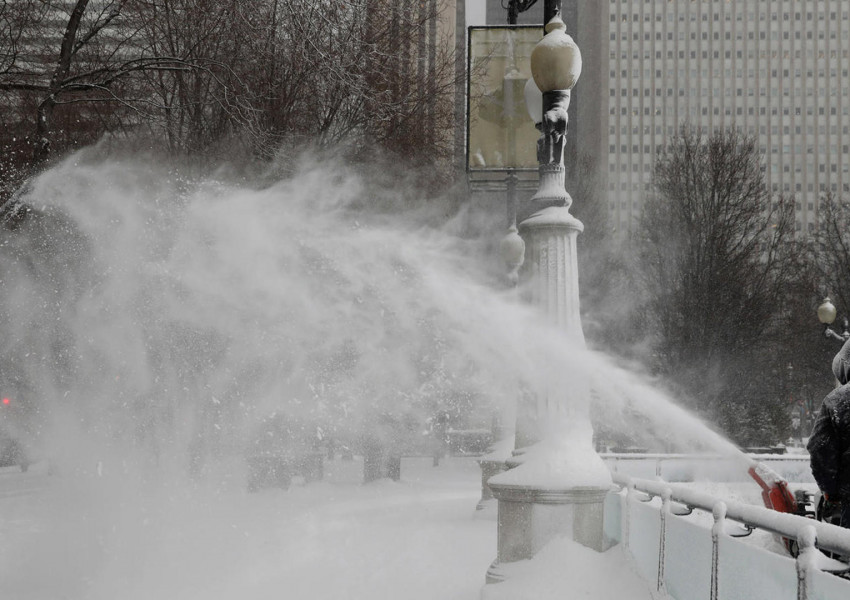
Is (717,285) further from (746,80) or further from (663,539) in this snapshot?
(746,80)

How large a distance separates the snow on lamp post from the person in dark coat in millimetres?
1727

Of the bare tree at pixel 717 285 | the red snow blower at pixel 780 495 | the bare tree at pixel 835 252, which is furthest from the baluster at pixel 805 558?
the bare tree at pixel 835 252

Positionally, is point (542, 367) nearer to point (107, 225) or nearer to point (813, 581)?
point (813, 581)

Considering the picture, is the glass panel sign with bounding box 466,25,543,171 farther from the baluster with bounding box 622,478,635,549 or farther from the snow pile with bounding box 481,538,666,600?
the snow pile with bounding box 481,538,666,600

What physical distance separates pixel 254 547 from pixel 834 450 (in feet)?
22.1

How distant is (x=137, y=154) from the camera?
668 inches

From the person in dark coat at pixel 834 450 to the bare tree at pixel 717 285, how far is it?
85.7 feet

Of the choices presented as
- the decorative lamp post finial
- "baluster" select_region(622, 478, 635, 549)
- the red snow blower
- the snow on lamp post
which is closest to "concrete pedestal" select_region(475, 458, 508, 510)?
the red snow blower

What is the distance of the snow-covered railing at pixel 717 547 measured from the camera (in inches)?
154

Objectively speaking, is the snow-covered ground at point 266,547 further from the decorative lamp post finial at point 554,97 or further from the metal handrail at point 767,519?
the decorative lamp post finial at point 554,97

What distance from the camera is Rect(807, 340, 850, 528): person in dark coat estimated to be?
5.49 metres

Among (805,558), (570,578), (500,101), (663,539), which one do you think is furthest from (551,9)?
(805,558)

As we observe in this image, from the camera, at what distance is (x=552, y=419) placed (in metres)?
7.09

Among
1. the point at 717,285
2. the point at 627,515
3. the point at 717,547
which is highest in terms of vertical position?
the point at 717,285
